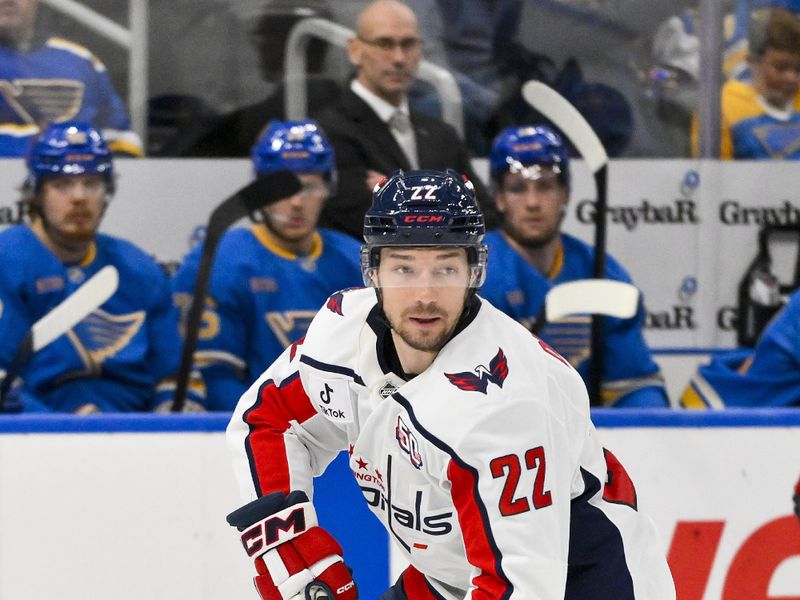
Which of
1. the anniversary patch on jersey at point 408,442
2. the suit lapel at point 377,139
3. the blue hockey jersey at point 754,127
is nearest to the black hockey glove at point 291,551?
the anniversary patch on jersey at point 408,442

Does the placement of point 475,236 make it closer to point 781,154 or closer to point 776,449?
point 776,449

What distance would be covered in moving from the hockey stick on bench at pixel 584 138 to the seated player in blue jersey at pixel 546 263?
0.03 metres

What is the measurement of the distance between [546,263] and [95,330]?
3.74 ft

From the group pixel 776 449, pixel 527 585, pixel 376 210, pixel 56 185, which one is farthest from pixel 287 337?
pixel 527 585

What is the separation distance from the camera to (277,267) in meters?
3.68

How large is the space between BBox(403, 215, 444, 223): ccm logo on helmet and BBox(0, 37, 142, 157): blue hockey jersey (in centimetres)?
201

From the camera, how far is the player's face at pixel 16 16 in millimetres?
3754

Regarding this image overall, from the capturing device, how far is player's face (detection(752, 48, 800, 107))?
4.10 m

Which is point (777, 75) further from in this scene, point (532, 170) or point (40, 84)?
point (40, 84)

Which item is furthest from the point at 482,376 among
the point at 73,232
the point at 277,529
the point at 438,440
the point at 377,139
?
the point at 377,139

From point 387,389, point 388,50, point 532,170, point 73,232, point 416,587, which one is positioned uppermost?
point 388,50

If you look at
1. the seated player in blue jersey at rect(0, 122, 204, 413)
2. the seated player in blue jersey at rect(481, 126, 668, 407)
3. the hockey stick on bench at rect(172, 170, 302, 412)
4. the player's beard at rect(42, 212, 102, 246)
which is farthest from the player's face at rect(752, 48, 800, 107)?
the player's beard at rect(42, 212, 102, 246)

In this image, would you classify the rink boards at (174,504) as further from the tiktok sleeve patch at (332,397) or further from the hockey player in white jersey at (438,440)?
the tiktok sleeve patch at (332,397)

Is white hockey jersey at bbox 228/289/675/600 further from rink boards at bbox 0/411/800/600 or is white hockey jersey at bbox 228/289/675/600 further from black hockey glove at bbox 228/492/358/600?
rink boards at bbox 0/411/800/600
